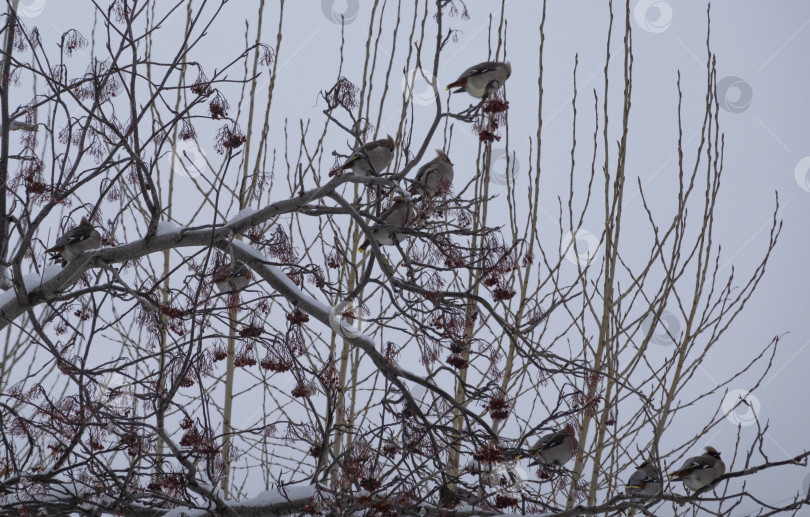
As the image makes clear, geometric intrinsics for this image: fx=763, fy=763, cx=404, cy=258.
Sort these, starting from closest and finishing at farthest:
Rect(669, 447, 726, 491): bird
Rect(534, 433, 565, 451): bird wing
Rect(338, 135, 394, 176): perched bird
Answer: Rect(338, 135, 394, 176): perched bird, Rect(534, 433, 565, 451): bird wing, Rect(669, 447, 726, 491): bird

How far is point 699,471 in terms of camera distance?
4.45 m

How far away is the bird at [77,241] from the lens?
3.65m

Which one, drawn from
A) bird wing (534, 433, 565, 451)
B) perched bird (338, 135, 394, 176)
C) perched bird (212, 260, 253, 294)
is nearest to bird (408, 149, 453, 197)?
perched bird (338, 135, 394, 176)

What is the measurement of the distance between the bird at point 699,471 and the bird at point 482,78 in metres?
2.49

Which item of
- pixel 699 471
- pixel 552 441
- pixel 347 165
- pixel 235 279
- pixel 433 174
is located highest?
pixel 347 165

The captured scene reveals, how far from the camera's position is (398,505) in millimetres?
3033

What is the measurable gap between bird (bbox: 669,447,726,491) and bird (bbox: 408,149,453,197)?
7.28ft

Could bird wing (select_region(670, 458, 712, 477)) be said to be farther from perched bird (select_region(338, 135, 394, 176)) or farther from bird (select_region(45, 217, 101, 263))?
bird (select_region(45, 217, 101, 263))

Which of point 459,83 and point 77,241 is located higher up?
point 459,83

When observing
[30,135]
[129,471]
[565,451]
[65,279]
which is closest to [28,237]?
[65,279]

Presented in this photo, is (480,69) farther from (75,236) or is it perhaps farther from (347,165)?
(75,236)

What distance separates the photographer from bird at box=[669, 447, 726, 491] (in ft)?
14.6

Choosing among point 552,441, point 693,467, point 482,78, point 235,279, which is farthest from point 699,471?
point 235,279

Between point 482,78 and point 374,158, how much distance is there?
78cm
